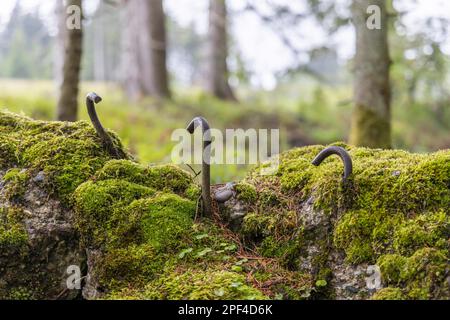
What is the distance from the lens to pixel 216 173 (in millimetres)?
8367

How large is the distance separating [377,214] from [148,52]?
1342 centimetres

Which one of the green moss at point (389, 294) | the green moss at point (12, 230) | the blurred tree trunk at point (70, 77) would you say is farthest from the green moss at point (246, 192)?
the blurred tree trunk at point (70, 77)

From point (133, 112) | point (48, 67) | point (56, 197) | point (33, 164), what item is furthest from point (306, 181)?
point (48, 67)

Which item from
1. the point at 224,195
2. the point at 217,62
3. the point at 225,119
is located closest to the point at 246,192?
the point at 224,195

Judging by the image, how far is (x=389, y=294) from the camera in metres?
2.54

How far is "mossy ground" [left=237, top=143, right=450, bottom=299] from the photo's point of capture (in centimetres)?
260

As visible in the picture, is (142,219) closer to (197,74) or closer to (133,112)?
(133,112)

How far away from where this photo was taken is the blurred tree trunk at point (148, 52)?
15180 mm

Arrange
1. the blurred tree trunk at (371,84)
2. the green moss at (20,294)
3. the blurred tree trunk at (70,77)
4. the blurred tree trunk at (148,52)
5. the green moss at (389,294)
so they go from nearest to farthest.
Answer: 1. the green moss at (389,294)
2. the green moss at (20,294)
3. the blurred tree trunk at (70,77)
4. the blurred tree trunk at (371,84)
5. the blurred tree trunk at (148,52)

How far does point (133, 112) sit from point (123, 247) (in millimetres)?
9809

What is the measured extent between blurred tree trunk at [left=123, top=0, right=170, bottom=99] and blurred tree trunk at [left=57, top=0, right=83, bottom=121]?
8.24 m

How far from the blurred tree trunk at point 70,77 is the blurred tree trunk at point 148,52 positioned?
8238mm

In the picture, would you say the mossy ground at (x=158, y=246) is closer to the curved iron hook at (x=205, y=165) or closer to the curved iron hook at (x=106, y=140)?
the curved iron hook at (x=205, y=165)

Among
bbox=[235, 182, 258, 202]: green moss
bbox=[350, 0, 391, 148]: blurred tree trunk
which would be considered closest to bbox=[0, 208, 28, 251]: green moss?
bbox=[235, 182, 258, 202]: green moss
